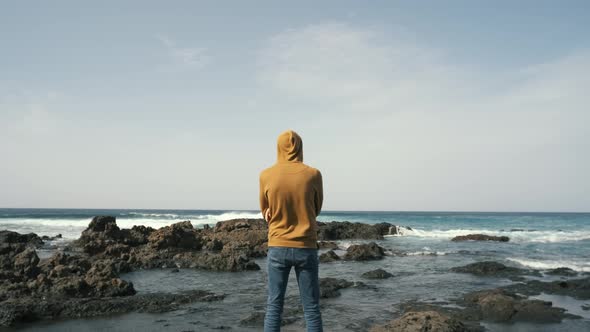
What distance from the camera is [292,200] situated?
4.01 meters

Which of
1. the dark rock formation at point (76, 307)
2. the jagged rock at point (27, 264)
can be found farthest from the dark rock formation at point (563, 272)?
the jagged rock at point (27, 264)

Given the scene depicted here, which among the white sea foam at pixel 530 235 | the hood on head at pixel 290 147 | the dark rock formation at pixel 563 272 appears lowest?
the white sea foam at pixel 530 235

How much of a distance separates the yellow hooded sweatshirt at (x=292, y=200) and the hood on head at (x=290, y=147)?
0.07ft

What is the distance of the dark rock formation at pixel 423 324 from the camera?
678 cm

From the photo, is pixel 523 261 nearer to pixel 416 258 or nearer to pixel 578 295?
pixel 416 258

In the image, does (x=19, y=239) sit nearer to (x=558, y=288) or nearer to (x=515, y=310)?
(x=515, y=310)

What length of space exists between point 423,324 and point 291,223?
3.97 m

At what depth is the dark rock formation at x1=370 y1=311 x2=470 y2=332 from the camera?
22.2 ft

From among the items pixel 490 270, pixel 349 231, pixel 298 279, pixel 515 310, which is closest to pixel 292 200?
pixel 298 279

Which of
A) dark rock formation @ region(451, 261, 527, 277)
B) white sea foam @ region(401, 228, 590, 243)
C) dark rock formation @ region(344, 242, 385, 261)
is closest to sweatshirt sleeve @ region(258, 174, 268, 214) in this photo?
dark rock formation @ region(451, 261, 527, 277)

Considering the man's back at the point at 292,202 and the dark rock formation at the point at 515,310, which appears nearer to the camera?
the man's back at the point at 292,202

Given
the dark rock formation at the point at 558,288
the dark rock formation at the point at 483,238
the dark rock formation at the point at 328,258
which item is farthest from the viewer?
the dark rock formation at the point at 483,238

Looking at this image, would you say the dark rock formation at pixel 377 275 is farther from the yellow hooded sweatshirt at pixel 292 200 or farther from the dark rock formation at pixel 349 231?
the dark rock formation at pixel 349 231

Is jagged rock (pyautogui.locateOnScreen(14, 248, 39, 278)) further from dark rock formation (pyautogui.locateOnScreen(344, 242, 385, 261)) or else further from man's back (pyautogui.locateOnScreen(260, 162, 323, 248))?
dark rock formation (pyautogui.locateOnScreen(344, 242, 385, 261))
